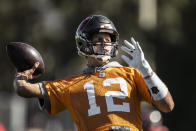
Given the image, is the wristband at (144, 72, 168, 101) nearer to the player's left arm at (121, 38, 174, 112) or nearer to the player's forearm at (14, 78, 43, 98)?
the player's left arm at (121, 38, 174, 112)

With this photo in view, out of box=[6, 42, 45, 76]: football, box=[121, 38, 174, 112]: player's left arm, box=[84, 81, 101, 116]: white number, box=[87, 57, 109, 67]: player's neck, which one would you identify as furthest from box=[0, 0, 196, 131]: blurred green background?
box=[121, 38, 174, 112]: player's left arm

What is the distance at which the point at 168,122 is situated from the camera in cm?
2192

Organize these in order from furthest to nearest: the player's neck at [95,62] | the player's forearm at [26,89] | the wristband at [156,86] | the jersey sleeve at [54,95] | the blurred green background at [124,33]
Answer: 1. the blurred green background at [124,33]
2. the player's neck at [95,62]
3. the jersey sleeve at [54,95]
4. the player's forearm at [26,89]
5. the wristband at [156,86]

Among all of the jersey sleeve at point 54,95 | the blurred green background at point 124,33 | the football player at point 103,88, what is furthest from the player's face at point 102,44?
the blurred green background at point 124,33

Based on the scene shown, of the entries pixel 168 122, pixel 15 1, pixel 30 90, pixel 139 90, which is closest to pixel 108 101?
pixel 139 90

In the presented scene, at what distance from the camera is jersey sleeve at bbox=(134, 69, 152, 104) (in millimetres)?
6520

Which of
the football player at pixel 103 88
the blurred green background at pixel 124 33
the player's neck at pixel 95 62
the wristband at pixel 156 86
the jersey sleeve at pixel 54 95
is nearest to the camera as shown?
the wristband at pixel 156 86

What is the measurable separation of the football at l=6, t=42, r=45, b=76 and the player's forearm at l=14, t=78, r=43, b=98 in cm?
24

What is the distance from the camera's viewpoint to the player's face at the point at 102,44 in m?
6.76

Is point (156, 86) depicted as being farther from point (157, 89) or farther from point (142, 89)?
point (142, 89)

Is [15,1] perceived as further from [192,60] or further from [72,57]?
[192,60]

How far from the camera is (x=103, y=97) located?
21.5 feet

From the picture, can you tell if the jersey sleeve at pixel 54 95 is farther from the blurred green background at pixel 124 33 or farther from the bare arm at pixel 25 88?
the blurred green background at pixel 124 33

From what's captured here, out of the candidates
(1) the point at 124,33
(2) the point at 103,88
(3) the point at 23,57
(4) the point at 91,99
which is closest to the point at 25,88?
(3) the point at 23,57
